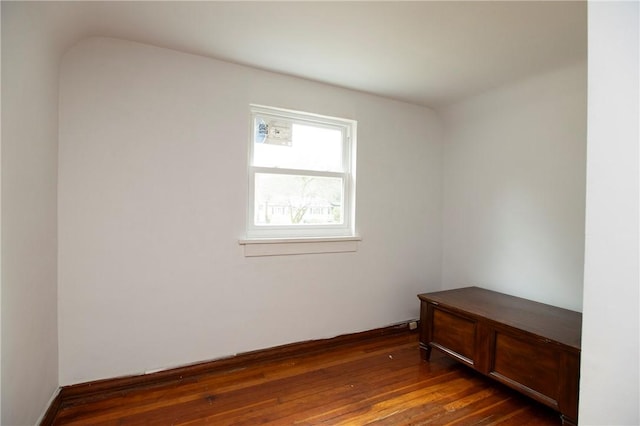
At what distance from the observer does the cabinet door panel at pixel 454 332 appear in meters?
2.26

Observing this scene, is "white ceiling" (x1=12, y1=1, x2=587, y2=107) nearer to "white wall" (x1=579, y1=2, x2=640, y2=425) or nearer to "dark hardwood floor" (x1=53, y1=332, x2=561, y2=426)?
"white wall" (x1=579, y1=2, x2=640, y2=425)

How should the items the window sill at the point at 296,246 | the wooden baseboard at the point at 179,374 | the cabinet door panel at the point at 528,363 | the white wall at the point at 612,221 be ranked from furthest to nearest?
the window sill at the point at 296,246 → the wooden baseboard at the point at 179,374 → the cabinet door panel at the point at 528,363 → the white wall at the point at 612,221

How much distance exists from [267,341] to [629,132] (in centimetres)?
250

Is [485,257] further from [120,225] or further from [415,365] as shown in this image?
[120,225]

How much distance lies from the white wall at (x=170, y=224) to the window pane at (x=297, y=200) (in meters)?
0.20

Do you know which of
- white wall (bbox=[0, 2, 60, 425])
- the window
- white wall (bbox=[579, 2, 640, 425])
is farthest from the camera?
the window

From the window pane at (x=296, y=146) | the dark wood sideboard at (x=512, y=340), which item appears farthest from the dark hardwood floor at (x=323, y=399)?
the window pane at (x=296, y=146)

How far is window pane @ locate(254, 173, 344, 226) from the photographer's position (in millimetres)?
2602

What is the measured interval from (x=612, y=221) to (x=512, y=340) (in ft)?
4.08

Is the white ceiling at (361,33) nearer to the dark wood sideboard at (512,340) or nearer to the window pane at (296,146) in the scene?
the window pane at (296,146)

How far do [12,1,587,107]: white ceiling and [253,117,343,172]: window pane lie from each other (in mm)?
451

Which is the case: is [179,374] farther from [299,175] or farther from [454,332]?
[454,332]

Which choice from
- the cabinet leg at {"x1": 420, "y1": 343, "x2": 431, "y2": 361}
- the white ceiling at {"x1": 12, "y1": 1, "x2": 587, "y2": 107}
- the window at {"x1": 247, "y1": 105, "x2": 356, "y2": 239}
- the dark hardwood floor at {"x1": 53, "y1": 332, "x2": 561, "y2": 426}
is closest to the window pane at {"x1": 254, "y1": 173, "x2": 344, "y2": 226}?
the window at {"x1": 247, "y1": 105, "x2": 356, "y2": 239}

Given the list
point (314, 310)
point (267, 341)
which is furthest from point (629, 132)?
point (267, 341)
